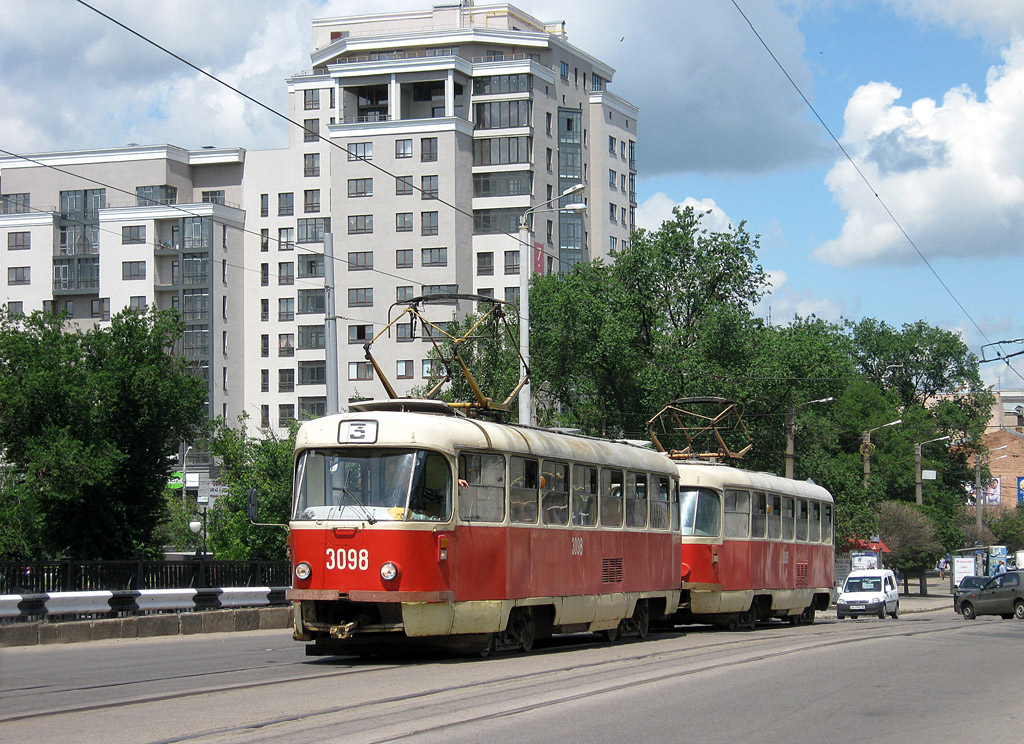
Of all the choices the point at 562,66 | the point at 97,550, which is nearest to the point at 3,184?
the point at 562,66

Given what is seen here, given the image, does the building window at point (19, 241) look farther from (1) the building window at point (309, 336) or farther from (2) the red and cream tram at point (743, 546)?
(2) the red and cream tram at point (743, 546)

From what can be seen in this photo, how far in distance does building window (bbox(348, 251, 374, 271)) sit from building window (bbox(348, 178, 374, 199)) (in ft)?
11.8

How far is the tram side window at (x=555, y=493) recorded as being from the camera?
1642 cm

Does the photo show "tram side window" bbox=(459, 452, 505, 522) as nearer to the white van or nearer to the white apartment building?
the white van

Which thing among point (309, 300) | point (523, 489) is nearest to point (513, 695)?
point (523, 489)

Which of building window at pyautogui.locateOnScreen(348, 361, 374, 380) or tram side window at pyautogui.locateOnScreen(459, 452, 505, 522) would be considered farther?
building window at pyautogui.locateOnScreen(348, 361, 374, 380)

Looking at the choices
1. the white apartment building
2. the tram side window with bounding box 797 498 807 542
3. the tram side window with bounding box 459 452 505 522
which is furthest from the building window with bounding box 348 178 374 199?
the tram side window with bounding box 459 452 505 522

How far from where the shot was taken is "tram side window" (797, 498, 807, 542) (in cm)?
2799

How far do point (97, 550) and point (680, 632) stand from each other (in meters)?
19.3

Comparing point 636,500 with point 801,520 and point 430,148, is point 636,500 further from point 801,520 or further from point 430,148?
point 430,148

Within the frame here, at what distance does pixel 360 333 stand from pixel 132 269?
63.9 ft

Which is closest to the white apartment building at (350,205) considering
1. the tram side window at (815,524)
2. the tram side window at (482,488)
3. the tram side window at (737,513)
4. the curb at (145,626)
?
the tram side window at (815,524)

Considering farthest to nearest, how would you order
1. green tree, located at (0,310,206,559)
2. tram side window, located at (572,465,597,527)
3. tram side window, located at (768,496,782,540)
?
green tree, located at (0,310,206,559), tram side window, located at (768,496,782,540), tram side window, located at (572,465,597,527)

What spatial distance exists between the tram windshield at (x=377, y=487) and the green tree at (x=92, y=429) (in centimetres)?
2224
